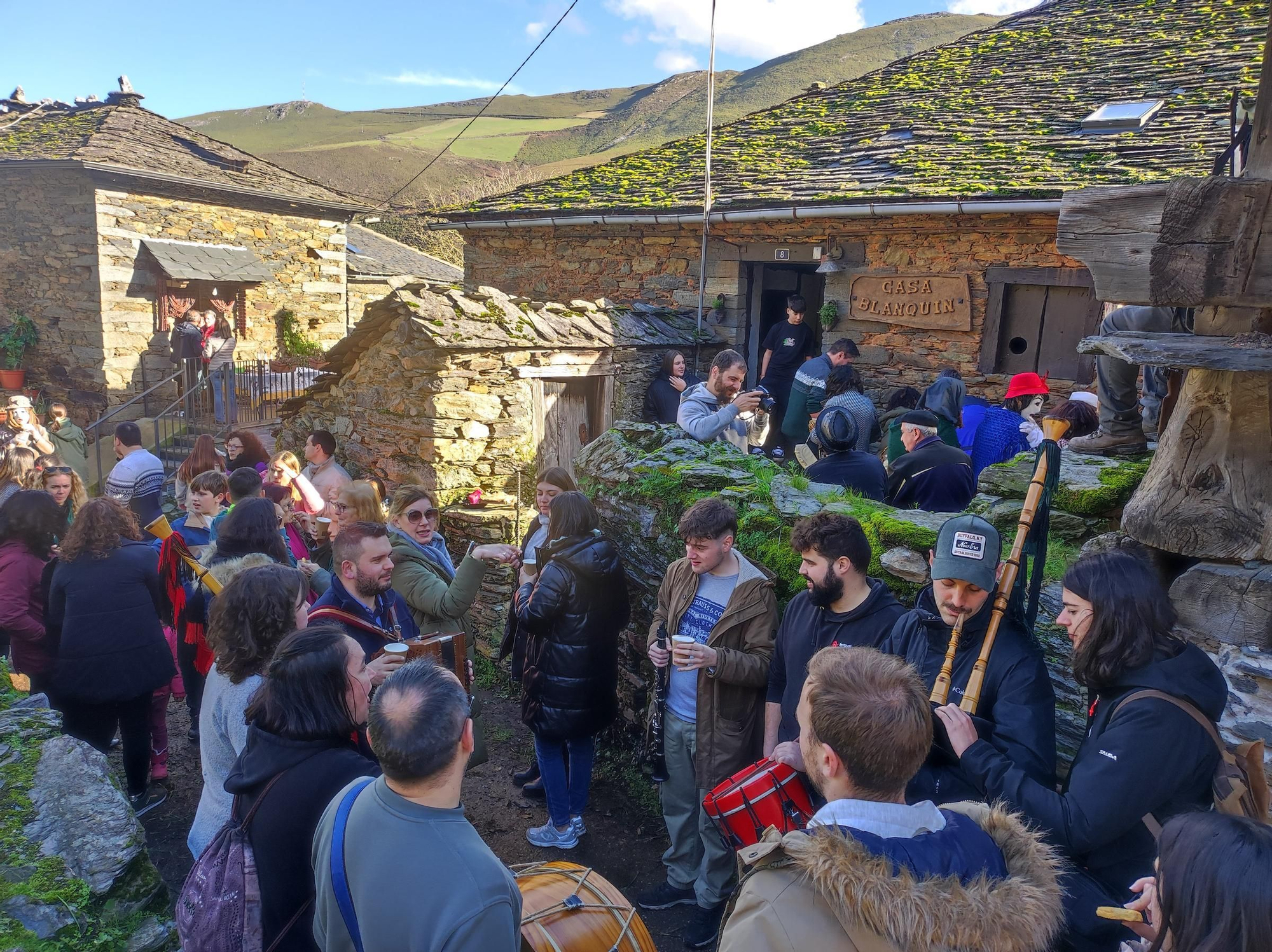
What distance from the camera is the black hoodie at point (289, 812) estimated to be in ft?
7.41

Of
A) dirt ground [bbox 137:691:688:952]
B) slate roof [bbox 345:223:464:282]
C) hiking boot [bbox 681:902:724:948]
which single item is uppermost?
slate roof [bbox 345:223:464:282]

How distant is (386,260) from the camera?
2336cm

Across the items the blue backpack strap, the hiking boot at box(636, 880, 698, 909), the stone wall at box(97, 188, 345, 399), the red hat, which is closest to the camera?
the blue backpack strap

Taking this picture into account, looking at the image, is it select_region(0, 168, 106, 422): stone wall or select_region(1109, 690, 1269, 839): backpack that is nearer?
select_region(1109, 690, 1269, 839): backpack

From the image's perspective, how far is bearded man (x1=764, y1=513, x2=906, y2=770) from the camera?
305cm

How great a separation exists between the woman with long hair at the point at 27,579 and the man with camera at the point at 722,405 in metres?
3.98

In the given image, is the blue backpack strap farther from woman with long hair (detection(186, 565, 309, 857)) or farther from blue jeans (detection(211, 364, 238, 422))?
blue jeans (detection(211, 364, 238, 422))

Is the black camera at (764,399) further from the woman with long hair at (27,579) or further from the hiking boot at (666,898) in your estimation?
the woman with long hair at (27,579)

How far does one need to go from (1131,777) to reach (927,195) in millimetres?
6640

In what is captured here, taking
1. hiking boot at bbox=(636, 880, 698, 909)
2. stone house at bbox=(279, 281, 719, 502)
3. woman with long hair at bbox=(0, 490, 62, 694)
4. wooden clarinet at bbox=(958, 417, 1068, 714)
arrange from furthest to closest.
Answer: stone house at bbox=(279, 281, 719, 502), woman with long hair at bbox=(0, 490, 62, 694), hiking boot at bbox=(636, 880, 698, 909), wooden clarinet at bbox=(958, 417, 1068, 714)

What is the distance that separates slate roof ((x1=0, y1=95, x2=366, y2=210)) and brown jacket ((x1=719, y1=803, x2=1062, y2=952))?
16.4m

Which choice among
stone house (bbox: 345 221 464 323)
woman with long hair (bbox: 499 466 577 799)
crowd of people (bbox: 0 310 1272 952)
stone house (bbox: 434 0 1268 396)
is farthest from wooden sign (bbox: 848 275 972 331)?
stone house (bbox: 345 221 464 323)

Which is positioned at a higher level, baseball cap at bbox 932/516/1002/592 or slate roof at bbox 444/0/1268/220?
slate roof at bbox 444/0/1268/220

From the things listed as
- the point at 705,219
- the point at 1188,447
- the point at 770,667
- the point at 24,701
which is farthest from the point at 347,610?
the point at 705,219
